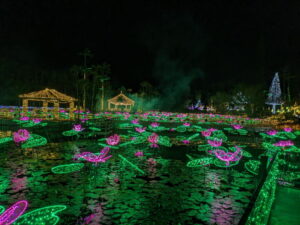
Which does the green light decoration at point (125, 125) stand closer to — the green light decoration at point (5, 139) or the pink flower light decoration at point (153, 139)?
the pink flower light decoration at point (153, 139)

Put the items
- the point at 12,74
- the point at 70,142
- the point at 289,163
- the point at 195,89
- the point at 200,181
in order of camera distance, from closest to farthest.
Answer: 1. the point at 200,181
2. the point at 289,163
3. the point at 70,142
4. the point at 12,74
5. the point at 195,89

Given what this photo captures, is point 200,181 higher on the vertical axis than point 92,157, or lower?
lower

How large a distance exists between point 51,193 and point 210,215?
3405 millimetres

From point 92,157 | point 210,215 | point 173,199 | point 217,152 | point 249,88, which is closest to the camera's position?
point 210,215

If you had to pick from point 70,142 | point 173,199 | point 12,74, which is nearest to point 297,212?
point 173,199

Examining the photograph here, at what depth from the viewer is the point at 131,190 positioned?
21.7 ft

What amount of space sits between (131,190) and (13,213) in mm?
2574

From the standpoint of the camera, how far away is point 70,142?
551 inches

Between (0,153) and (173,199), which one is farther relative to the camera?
(0,153)

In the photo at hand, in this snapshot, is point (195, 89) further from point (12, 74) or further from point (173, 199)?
point (173, 199)

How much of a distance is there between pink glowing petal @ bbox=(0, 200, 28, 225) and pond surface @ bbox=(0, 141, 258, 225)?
18 centimetres

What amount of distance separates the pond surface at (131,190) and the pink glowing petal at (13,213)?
0.18 metres

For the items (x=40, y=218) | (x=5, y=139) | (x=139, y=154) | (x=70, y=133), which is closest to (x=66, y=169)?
(x=40, y=218)

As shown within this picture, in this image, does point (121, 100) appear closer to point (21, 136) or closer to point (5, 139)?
point (21, 136)
